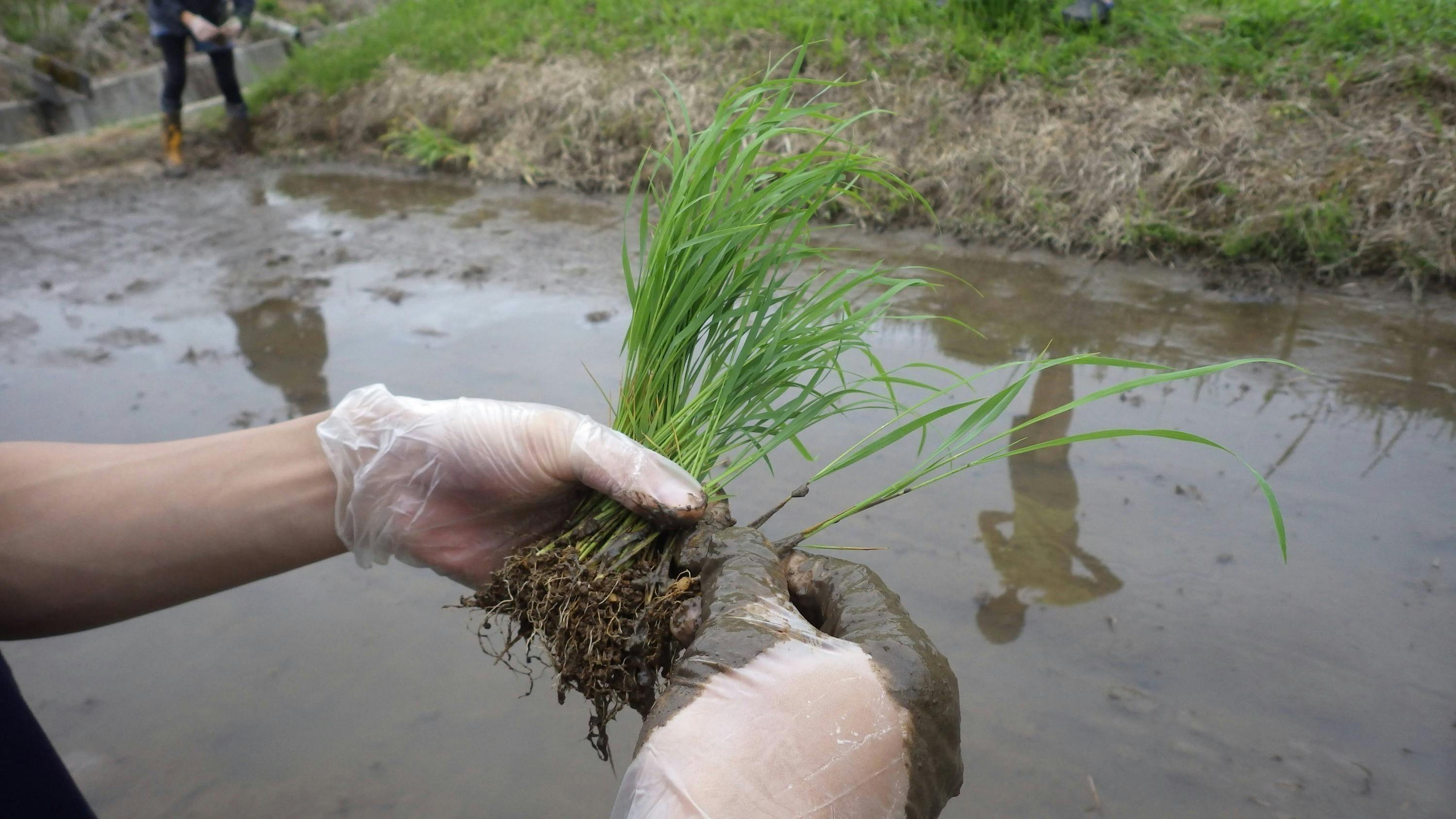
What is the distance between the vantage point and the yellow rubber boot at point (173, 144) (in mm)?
6918

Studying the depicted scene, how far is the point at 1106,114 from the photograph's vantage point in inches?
188

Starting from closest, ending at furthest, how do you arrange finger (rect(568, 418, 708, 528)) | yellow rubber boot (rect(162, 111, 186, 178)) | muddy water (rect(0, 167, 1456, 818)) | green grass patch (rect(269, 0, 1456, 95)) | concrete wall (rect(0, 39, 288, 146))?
finger (rect(568, 418, 708, 528)) → muddy water (rect(0, 167, 1456, 818)) → green grass patch (rect(269, 0, 1456, 95)) → yellow rubber boot (rect(162, 111, 186, 178)) → concrete wall (rect(0, 39, 288, 146))

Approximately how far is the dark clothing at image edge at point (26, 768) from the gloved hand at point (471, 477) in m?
0.63

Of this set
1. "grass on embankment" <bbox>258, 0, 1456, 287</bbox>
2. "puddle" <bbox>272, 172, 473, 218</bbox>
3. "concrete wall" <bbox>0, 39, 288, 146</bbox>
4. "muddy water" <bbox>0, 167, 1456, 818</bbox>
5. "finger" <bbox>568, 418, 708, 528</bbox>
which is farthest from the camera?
"concrete wall" <bbox>0, 39, 288, 146</bbox>

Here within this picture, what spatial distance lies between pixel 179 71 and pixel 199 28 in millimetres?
417

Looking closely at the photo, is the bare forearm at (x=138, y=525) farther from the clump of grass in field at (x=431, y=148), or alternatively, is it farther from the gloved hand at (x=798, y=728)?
the clump of grass in field at (x=431, y=148)

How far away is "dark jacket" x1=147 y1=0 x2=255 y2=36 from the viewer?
6445 millimetres

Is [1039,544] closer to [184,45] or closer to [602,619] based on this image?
[602,619]

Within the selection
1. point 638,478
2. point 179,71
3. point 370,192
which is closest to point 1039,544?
point 638,478

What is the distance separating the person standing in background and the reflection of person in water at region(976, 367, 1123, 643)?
21.8ft

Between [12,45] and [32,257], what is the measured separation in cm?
610

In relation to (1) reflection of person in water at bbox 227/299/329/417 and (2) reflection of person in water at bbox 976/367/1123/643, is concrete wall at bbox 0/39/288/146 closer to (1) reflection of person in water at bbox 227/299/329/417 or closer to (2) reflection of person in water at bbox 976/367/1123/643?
(1) reflection of person in water at bbox 227/299/329/417

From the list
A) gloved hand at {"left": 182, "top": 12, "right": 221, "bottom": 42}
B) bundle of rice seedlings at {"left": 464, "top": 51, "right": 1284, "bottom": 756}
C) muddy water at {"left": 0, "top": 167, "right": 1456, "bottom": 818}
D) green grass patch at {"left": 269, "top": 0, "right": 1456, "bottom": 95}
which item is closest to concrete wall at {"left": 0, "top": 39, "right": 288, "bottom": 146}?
gloved hand at {"left": 182, "top": 12, "right": 221, "bottom": 42}

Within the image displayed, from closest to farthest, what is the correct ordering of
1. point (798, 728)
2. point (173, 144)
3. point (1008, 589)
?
point (798, 728) < point (1008, 589) < point (173, 144)
